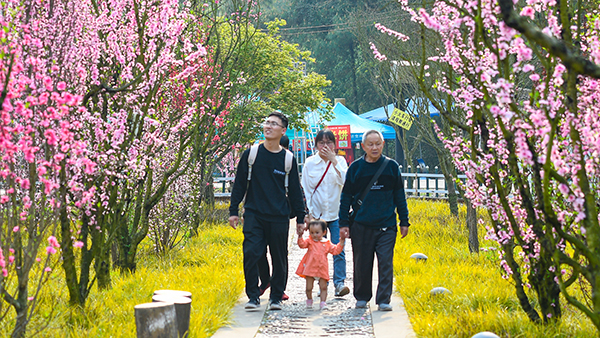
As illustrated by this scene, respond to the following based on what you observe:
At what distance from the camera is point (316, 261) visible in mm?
6395

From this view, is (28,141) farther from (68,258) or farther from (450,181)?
(450,181)

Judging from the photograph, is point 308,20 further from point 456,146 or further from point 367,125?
point 456,146

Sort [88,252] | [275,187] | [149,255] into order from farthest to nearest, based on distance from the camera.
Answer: [149,255]
[275,187]
[88,252]

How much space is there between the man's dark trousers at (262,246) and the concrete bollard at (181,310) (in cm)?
132

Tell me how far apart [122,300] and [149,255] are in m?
3.02

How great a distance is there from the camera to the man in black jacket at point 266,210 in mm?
6281

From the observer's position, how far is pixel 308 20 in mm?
42469

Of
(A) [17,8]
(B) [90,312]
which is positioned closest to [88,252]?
(B) [90,312]

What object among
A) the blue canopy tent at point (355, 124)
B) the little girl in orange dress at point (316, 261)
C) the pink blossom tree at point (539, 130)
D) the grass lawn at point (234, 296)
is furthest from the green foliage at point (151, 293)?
the blue canopy tent at point (355, 124)

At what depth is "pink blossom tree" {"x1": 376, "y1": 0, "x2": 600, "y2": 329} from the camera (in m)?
2.91

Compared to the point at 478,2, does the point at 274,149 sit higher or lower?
lower

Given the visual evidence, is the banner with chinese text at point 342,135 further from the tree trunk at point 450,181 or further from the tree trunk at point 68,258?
the tree trunk at point 68,258

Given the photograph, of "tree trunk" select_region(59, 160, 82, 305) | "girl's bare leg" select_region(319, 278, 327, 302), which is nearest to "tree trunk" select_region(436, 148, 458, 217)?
"girl's bare leg" select_region(319, 278, 327, 302)

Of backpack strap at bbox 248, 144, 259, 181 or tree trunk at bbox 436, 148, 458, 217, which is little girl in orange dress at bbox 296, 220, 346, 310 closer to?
backpack strap at bbox 248, 144, 259, 181
